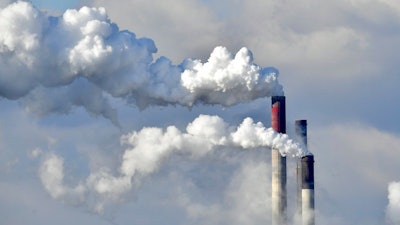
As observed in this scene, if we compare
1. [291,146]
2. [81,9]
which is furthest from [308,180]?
[81,9]

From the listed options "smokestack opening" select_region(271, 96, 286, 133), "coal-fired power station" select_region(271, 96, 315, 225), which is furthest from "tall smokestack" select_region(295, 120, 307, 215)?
"smokestack opening" select_region(271, 96, 286, 133)

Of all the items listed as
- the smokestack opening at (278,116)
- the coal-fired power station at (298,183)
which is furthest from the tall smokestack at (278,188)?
the smokestack opening at (278,116)

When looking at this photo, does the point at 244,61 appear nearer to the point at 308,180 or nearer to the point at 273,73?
the point at 273,73

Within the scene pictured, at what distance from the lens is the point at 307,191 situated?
186625 millimetres

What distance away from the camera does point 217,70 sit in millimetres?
135250

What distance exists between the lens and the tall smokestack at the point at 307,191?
179500 mm

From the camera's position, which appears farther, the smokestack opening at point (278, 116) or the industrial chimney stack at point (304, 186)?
the industrial chimney stack at point (304, 186)

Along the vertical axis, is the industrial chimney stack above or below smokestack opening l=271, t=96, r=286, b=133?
below

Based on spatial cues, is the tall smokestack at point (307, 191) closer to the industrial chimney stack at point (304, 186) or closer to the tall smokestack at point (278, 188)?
the industrial chimney stack at point (304, 186)

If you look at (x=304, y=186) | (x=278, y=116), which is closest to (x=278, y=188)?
(x=304, y=186)

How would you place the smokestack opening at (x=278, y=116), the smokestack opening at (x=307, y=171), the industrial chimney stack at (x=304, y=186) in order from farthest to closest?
the industrial chimney stack at (x=304, y=186) < the smokestack opening at (x=307, y=171) < the smokestack opening at (x=278, y=116)

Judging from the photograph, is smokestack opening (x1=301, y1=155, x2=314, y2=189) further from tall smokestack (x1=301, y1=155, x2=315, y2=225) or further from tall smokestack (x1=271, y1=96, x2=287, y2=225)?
tall smokestack (x1=271, y1=96, x2=287, y2=225)

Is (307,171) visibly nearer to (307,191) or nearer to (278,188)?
(278,188)

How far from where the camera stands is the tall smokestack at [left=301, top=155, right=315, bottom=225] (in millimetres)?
179500
